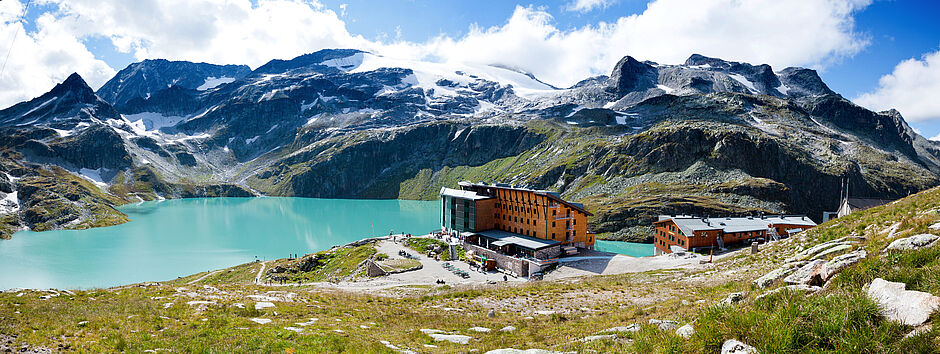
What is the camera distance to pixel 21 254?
309 ft

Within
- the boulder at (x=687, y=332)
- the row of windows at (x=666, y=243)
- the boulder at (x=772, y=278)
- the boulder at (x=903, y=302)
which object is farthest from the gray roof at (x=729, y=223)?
the boulder at (x=903, y=302)

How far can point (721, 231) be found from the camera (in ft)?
212

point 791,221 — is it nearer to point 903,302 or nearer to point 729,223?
point 729,223

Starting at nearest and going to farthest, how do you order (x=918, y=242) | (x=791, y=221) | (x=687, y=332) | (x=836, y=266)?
(x=687, y=332) < (x=836, y=266) < (x=918, y=242) < (x=791, y=221)

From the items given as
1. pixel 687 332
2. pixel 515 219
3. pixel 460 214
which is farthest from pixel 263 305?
pixel 460 214

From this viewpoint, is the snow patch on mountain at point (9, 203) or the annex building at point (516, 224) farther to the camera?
the snow patch on mountain at point (9, 203)

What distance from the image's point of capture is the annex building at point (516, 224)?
56.0 metres

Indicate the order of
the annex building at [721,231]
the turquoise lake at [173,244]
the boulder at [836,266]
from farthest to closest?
the turquoise lake at [173,244] < the annex building at [721,231] < the boulder at [836,266]

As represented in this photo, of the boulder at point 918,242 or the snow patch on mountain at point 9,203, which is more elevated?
the boulder at point 918,242

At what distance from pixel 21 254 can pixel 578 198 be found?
15436cm

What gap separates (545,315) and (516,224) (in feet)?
146

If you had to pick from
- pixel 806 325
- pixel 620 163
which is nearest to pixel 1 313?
pixel 806 325

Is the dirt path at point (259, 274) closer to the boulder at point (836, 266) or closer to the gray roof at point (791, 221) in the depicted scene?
the boulder at point (836, 266)

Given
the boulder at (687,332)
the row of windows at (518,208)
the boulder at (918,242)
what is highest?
the boulder at (918,242)
